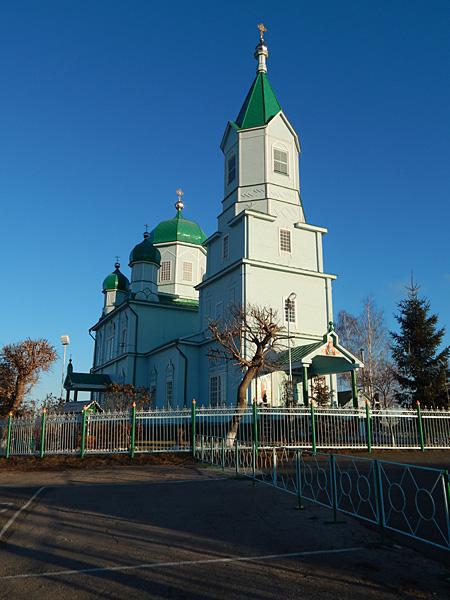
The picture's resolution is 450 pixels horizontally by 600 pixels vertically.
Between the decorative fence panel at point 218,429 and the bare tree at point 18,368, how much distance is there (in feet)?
34.4

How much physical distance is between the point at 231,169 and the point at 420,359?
45.8ft

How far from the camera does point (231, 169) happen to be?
94.9 ft

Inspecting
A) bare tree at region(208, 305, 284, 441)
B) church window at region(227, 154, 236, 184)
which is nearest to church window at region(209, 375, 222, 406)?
bare tree at region(208, 305, 284, 441)

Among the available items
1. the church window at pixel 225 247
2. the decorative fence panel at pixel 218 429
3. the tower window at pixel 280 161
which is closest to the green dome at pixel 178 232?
the church window at pixel 225 247

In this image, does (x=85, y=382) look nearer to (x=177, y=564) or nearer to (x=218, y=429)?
(x=218, y=429)

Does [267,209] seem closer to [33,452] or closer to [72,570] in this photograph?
[33,452]

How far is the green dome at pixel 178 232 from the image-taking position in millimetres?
39219

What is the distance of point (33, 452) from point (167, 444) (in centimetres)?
425

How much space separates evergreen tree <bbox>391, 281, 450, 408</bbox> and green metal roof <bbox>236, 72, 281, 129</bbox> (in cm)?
1235

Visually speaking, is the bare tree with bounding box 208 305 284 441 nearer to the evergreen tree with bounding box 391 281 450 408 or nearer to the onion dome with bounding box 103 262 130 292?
the evergreen tree with bounding box 391 281 450 408

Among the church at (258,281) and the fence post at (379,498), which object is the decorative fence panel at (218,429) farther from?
the fence post at (379,498)

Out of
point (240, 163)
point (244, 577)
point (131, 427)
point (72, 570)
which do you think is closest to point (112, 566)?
point (72, 570)

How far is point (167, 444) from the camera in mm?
16703

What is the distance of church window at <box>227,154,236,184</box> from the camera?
28.6 meters
